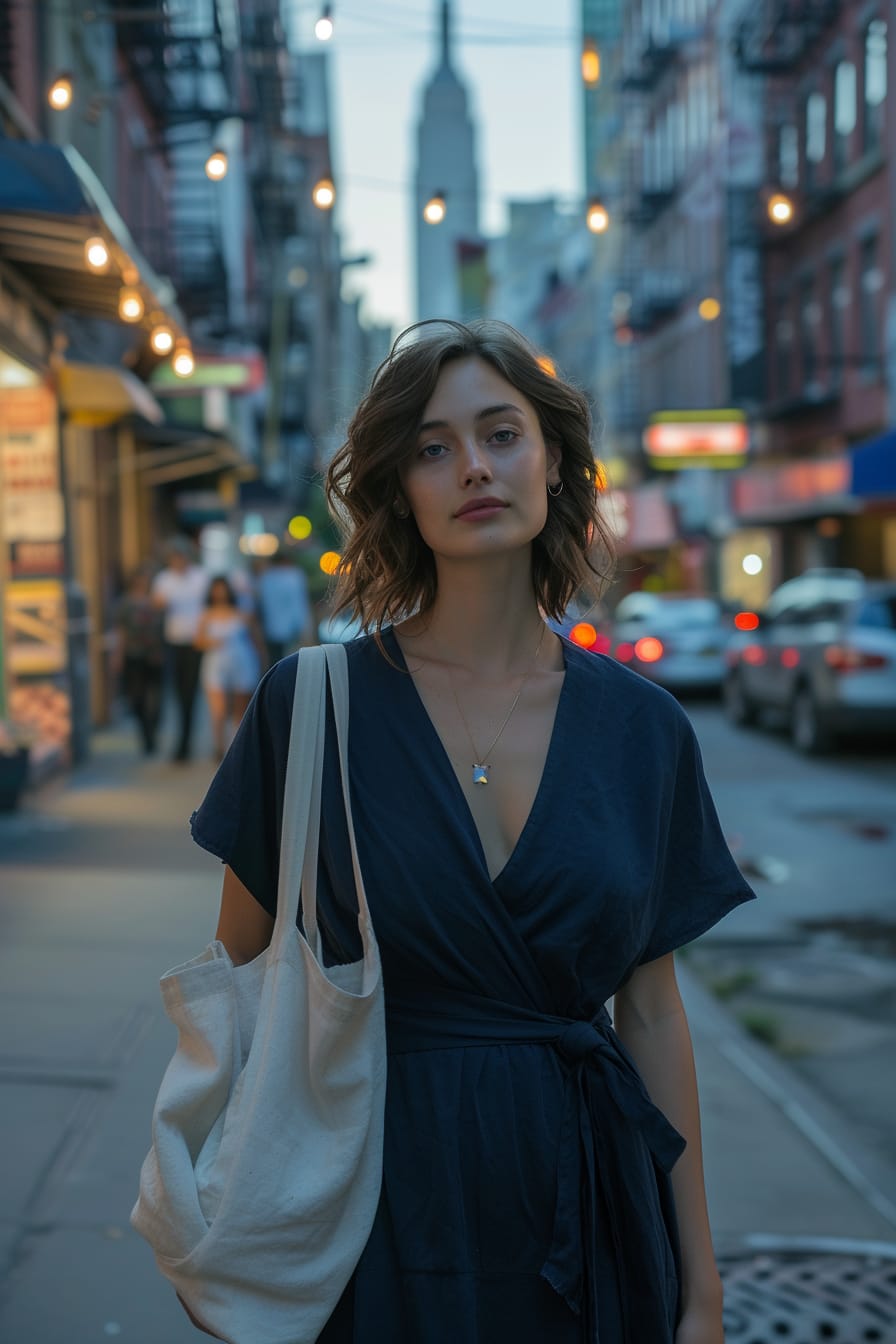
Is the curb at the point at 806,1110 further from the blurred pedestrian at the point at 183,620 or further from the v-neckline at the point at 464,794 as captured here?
the blurred pedestrian at the point at 183,620

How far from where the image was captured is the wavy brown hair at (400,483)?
2.28 metres

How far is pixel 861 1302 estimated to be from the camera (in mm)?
3916

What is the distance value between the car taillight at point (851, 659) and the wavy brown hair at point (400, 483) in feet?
42.1

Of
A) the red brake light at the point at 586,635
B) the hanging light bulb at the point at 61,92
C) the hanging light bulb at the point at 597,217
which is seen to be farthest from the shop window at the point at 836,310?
the hanging light bulb at the point at 61,92

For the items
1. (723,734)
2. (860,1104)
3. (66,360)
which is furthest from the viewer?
(723,734)

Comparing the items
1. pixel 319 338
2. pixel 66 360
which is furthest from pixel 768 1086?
pixel 319 338

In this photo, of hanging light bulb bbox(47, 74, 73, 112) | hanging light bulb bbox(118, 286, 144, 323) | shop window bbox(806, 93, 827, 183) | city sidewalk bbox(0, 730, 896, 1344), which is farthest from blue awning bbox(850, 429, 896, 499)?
city sidewalk bbox(0, 730, 896, 1344)

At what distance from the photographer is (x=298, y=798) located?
209 centimetres

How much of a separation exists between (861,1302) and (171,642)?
1152cm

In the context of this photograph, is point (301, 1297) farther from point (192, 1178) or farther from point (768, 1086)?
point (768, 1086)

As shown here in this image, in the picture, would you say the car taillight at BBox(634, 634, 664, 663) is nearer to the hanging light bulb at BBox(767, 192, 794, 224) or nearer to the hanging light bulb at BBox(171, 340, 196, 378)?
the hanging light bulb at BBox(767, 192, 794, 224)

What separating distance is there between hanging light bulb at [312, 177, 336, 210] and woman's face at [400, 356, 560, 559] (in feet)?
29.6

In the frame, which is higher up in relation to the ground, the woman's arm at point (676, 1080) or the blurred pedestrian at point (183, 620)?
the blurred pedestrian at point (183, 620)

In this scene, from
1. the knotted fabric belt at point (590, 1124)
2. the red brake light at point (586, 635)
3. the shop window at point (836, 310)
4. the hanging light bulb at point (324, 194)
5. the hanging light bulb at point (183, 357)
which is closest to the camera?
the knotted fabric belt at point (590, 1124)
